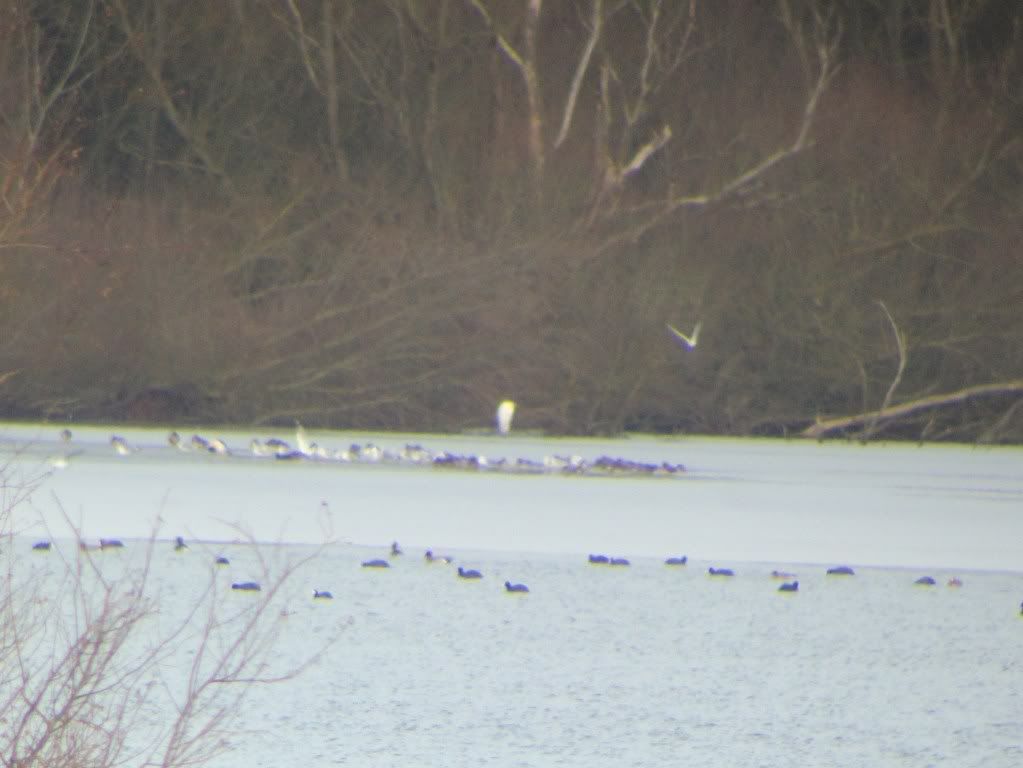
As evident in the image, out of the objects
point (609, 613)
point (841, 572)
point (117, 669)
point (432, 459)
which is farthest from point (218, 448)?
point (117, 669)

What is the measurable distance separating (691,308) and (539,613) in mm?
15545

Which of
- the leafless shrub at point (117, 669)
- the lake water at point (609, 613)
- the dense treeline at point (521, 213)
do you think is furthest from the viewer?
the dense treeline at point (521, 213)

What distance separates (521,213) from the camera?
23812 mm

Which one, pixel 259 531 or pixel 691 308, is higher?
pixel 259 531

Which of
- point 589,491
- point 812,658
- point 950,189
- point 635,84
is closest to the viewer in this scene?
point 812,658

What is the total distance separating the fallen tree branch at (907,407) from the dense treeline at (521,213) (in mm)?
196

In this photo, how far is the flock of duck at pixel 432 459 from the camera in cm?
1517

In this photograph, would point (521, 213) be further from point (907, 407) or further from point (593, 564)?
point (593, 564)

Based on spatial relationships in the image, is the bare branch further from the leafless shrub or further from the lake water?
the leafless shrub

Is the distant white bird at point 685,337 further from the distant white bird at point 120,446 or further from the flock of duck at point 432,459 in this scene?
the distant white bird at point 120,446

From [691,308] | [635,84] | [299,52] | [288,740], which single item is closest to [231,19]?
[299,52]

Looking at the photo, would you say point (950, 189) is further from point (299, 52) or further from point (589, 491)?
point (589, 491)

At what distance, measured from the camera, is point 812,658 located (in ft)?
23.3

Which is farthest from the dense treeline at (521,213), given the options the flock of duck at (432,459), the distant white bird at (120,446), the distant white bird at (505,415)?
the flock of duck at (432,459)
